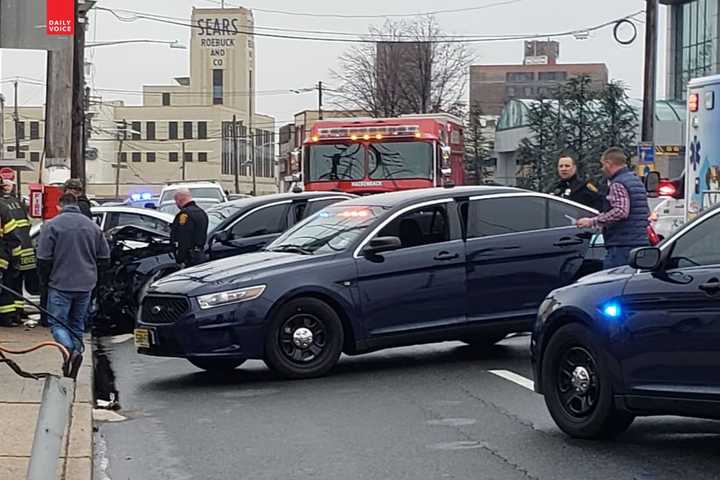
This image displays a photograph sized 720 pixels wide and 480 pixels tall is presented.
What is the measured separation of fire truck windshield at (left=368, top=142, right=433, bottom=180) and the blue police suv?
14.0 metres

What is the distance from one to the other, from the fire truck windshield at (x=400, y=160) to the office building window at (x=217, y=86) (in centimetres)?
9862

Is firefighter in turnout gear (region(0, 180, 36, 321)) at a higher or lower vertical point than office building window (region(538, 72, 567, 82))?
lower

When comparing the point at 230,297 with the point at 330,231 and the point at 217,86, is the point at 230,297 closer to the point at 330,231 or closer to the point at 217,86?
the point at 330,231

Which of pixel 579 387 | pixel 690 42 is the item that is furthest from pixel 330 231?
pixel 690 42

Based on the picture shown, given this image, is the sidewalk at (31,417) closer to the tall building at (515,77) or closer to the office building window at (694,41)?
the office building window at (694,41)

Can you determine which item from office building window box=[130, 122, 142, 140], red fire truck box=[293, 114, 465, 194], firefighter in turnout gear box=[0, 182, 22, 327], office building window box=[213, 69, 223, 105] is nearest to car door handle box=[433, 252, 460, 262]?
firefighter in turnout gear box=[0, 182, 22, 327]

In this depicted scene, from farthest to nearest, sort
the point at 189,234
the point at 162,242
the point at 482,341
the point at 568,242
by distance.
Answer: the point at 162,242 → the point at 189,234 → the point at 482,341 → the point at 568,242

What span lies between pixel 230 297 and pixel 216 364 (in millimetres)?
970

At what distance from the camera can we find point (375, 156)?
22.1m

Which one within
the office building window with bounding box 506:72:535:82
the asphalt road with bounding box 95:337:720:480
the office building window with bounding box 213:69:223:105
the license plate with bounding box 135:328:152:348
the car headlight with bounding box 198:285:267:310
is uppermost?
the office building window with bounding box 506:72:535:82

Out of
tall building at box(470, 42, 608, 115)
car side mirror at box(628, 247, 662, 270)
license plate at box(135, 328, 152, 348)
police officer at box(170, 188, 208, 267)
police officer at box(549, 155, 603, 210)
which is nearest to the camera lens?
car side mirror at box(628, 247, 662, 270)

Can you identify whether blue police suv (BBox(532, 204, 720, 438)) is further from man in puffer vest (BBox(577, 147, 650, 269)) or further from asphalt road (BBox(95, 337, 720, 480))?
man in puffer vest (BBox(577, 147, 650, 269))

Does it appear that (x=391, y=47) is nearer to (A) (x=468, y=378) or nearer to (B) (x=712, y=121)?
→ (B) (x=712, y=121)

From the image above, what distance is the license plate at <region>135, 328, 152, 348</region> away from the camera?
10.8m
